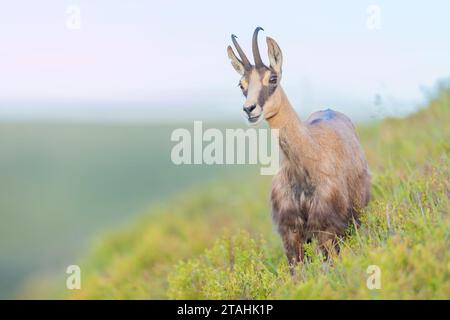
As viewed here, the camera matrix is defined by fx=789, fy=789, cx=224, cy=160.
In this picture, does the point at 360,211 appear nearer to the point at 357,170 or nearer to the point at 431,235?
the point at 357,170

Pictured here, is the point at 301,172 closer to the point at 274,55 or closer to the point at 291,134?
the point at 291,134

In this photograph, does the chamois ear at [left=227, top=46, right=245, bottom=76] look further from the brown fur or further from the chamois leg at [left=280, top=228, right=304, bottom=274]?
the chamois leg at [left=280, top=228, right=304, bottom=274]

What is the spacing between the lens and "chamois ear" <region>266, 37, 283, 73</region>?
23.6 feet

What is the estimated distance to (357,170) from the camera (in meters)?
7.87

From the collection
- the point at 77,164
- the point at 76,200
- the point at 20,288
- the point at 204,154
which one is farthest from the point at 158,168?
the point at 204,154

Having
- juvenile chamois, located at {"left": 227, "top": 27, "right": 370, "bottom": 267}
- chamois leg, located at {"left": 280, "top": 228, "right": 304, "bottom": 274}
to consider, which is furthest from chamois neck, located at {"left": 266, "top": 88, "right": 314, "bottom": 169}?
chamois leg, located at {"left": 280, "top": 228, "right": 304, "bottom": 274}

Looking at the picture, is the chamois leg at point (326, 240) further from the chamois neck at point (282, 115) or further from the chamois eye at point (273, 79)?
the chamois eye at point (273, 79)

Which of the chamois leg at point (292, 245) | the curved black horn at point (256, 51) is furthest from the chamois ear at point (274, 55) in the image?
the chamois leg at point (292, 245)

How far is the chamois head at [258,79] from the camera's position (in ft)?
22.5

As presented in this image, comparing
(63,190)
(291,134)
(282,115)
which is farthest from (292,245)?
(63,190)

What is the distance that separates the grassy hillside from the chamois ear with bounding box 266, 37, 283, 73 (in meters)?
1.61

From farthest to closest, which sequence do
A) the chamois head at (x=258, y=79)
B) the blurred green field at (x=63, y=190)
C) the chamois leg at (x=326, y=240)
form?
the blurred green field at (x=63, y=190), the chamois leg at (x=326, y=240), the chamois head at (x=258, y=79)

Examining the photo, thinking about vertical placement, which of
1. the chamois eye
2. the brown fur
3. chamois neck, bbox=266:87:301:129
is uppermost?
the chamois eye
